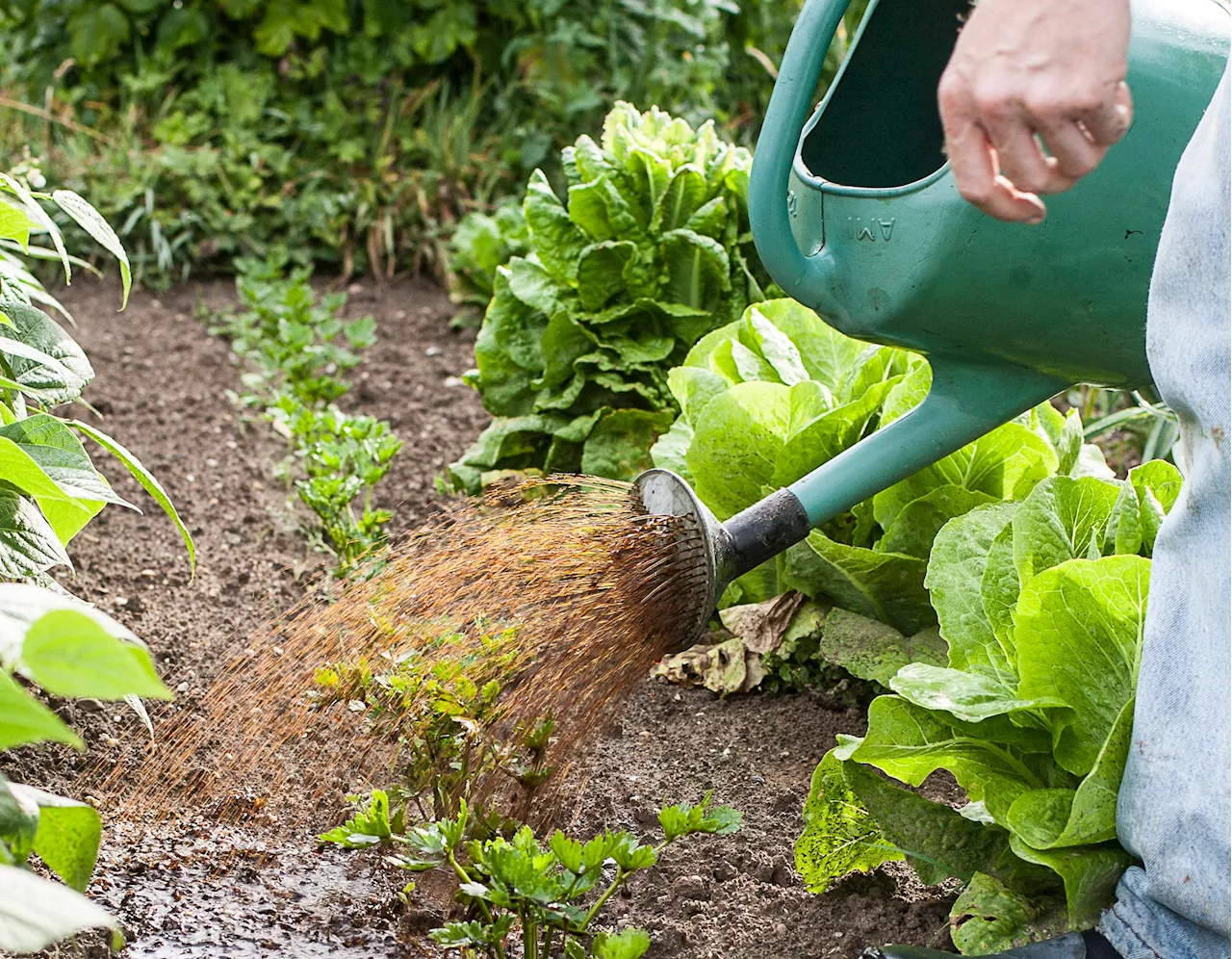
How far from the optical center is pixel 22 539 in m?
1.43

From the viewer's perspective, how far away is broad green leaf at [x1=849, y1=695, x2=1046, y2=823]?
1.48m

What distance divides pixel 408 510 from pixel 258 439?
0.71 metres

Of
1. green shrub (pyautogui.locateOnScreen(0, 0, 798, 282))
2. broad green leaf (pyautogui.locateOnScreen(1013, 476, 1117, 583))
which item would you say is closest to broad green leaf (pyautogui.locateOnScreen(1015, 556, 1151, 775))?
broad green leaf (pyautogui.locateOnScreen(1013, 476, 1117, 583))

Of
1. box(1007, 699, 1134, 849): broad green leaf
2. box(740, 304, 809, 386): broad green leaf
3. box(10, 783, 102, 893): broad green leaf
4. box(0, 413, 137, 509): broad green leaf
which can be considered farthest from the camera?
box(740, 304, 809, 386): broad green leaf

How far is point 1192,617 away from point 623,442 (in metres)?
1.55

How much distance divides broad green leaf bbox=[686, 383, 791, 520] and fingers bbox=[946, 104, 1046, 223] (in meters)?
1.00

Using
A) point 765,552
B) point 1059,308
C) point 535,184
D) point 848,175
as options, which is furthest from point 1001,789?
point 535,184

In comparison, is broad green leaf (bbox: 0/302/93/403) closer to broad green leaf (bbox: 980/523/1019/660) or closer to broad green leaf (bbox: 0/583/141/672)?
broad green leaf (bbox: 0/583/141/672)

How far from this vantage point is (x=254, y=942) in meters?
1.59

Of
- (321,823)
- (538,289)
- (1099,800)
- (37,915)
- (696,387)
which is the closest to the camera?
(37,915)

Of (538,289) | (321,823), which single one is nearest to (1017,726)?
(321,823)

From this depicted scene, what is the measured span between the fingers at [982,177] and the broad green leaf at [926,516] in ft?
2.90

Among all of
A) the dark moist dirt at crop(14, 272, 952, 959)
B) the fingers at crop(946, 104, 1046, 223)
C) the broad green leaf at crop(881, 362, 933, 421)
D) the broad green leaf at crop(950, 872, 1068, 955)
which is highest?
the fingers at crop(946, 104, 1046, 223)

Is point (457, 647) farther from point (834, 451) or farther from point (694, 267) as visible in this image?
point (694, 267)
